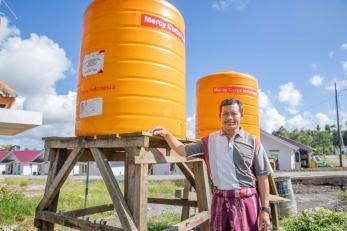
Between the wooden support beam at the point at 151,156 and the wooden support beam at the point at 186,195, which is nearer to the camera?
the wooden support beam at the point at 151,156

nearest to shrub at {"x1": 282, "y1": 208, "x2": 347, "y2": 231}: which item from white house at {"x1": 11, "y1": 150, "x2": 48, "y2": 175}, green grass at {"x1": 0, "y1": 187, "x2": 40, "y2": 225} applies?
green grass at {"x1": 0, "y1": 187, "x2": 40, "y2": 225}

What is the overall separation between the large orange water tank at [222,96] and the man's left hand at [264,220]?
3.24 metres

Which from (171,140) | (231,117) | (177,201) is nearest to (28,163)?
(177,201)

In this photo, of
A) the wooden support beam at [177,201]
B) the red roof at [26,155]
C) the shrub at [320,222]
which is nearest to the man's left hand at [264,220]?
the wooden support beam at [177,201]

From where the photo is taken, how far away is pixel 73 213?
476cm

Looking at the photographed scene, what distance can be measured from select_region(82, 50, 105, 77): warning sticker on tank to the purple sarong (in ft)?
7.08

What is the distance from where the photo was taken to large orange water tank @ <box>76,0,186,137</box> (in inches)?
141

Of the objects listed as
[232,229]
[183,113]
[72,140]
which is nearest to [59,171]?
[72,140]

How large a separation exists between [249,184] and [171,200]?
9.40ft

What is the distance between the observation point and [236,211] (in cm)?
295

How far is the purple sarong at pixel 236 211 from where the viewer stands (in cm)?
293

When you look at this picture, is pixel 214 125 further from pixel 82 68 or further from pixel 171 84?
pixel 82 68

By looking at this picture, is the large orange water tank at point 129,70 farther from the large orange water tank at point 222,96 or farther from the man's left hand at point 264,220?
the large orange water tank at point 222,96

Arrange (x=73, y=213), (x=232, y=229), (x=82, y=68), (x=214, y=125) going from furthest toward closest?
(x=214, y=125) → (x=73, y=213) → (x=82, y=68) → (x=232, y=229)
